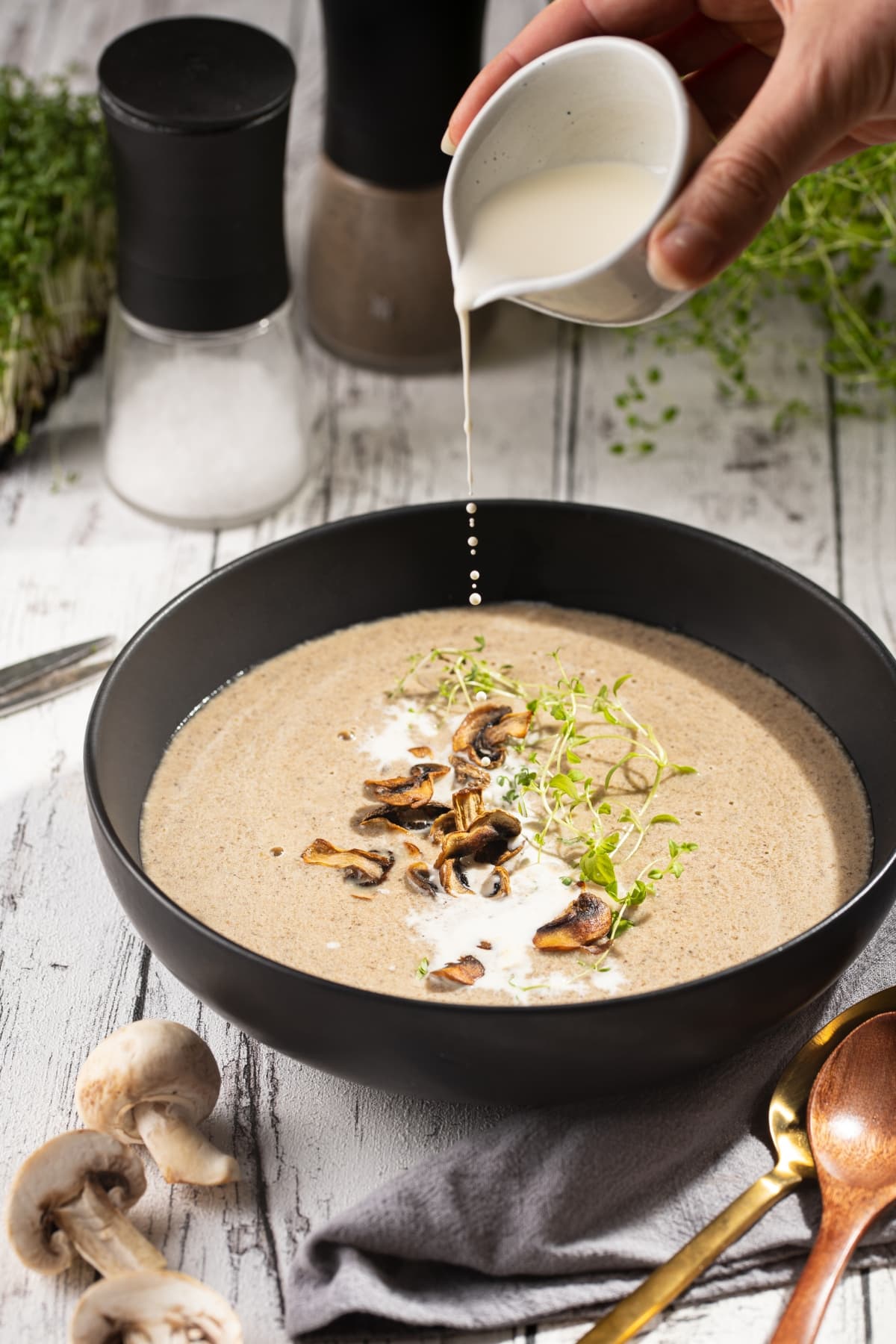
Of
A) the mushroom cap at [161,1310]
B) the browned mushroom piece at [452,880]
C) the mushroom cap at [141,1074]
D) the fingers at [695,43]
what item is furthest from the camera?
the fingers at [695,43]

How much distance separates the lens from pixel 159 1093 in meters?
1.39

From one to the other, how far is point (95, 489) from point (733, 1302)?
61.5 inches

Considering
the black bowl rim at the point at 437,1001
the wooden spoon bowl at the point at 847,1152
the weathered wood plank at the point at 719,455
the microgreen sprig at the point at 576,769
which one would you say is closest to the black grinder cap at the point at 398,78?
the weathered wood plank at the point at 719,455

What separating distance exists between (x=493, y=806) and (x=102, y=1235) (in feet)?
1.80

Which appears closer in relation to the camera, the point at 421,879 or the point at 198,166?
the point at 421,879

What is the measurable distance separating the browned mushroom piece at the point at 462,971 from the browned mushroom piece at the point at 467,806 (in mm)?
158

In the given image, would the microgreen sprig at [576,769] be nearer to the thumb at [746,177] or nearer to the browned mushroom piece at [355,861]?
the browned mushroom piece at [355,861]

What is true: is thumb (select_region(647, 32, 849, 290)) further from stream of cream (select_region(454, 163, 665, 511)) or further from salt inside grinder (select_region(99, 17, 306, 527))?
salt inside grinder (select_region(99, 17, 306, 527))

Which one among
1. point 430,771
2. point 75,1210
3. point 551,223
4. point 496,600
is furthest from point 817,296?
point 75,1210

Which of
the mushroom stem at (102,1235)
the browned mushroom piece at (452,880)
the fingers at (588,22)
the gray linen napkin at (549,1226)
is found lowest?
the mushroom stem at (102,1235)

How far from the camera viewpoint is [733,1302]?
1319 millimetres

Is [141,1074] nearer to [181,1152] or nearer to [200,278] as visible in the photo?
[181,1152]

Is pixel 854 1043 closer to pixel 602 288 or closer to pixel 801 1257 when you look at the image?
pixel 801 1257

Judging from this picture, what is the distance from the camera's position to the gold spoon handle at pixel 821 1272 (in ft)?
4.04
